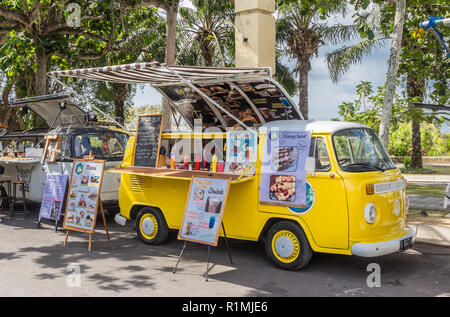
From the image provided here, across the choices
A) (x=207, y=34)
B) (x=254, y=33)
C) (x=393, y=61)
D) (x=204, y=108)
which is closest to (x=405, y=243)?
(x=204, y=108)

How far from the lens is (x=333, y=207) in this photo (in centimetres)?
569

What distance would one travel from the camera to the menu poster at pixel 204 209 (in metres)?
6.14

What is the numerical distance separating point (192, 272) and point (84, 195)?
9.31 ft

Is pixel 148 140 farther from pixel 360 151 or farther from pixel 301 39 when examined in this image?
pixel 301 39

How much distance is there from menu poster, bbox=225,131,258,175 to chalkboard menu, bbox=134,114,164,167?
1518mm

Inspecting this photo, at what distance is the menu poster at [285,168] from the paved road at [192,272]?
3.53 feet

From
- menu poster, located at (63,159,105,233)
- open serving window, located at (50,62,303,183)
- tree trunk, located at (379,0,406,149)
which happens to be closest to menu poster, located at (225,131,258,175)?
open serving window, located at (50,62,303,183)

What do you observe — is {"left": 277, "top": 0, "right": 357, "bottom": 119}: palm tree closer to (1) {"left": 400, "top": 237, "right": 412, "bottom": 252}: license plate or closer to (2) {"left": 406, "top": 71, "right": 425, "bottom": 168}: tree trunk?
(2) {"left": 406, "top": 71, "right": 425, "bottom": 168}: tree trunk

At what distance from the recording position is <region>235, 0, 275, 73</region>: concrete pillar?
9.88m

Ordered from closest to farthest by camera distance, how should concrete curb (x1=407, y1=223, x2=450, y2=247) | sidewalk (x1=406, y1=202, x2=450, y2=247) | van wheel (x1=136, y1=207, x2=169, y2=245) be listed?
van wheel (x1=136, y1=207, x2=169, y2=245) < concrete curb (x1=407, y1=223, x2=450, y2=247) < sidewalk (x1=406, y1=202, x2=450, y2=247)

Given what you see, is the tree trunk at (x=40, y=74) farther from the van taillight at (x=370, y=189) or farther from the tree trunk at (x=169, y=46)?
the van taillight at (x=370, y=189)

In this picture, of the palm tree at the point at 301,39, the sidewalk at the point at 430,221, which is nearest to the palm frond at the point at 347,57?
the palm tree at the point at 301,39

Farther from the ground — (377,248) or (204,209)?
(204,209)
